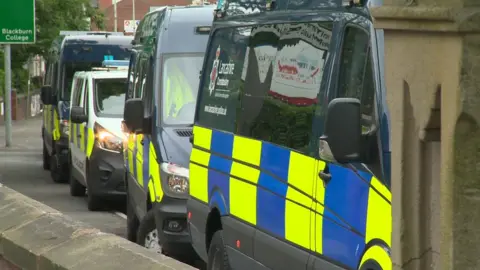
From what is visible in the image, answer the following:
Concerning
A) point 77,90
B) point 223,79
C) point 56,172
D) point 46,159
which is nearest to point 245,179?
point 223,79

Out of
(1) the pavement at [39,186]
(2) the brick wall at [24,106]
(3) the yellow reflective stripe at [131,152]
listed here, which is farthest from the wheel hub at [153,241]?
(2) the brick wall at [24,106]

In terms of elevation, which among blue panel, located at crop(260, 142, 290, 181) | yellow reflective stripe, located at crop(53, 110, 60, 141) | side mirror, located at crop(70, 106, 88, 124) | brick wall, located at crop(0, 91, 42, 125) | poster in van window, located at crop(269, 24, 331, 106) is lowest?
brick wall, located at crop(0, 91, 42, 125)

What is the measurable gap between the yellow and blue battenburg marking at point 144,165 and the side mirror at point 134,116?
153 millimetres

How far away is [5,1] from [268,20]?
1791cm

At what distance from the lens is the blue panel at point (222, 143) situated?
7.43 metres

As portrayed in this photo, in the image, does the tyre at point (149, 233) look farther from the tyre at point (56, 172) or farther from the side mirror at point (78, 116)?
the tyre at point (56, 172)

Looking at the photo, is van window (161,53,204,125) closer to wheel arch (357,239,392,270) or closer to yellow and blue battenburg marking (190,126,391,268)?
yellow and blue battenburg marking (190,126,391,268)

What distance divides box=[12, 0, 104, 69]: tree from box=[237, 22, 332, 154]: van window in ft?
112

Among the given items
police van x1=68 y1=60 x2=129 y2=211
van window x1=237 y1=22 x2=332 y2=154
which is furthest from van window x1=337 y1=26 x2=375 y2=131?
police van x1=68 y1=60 x2=129 y2=211

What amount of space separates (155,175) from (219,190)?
241 cm

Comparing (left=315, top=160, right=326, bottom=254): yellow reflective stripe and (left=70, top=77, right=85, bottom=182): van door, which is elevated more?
(left=315, top=160, right=326, bottom=254): yellow reflective stripe

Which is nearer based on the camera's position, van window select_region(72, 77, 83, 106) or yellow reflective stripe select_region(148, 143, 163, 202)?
yellow reflective stripe select_region(148, 143, 163, 202)

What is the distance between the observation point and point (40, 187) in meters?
19.0

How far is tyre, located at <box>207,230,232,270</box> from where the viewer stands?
7442 millimetres
